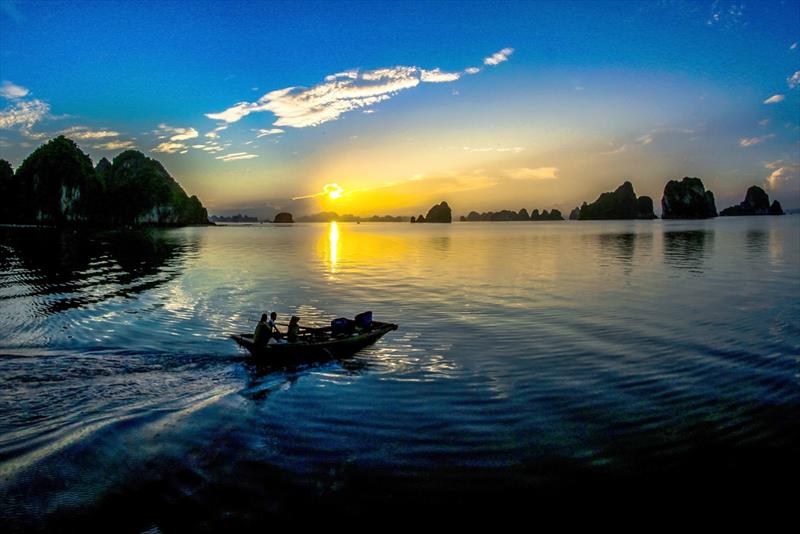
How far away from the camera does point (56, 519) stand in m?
8.66

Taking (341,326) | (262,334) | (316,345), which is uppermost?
(262,334)

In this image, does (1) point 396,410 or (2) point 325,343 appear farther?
(2) point 325,343

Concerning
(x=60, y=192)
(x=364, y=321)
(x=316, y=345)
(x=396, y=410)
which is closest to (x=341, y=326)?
(x=364, y=321)

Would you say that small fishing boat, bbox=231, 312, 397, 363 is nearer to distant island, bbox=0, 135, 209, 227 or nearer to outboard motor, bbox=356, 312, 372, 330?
outboard motor, bbox=356, 312, 372, 330

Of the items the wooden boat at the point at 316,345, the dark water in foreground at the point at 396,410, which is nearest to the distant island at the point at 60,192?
the dark water in foreground at the point at 396,410

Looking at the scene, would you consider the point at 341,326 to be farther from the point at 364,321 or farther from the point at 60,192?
the point at 60,192

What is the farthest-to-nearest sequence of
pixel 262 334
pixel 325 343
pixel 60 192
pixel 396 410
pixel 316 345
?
pixel 60 192 < pixel 325 343 < pixel 316 345 < pixel 262 334 < pixel 396 410

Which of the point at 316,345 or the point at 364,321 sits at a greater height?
the point at 364,321

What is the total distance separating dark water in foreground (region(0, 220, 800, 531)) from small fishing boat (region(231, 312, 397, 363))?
0.67 metres

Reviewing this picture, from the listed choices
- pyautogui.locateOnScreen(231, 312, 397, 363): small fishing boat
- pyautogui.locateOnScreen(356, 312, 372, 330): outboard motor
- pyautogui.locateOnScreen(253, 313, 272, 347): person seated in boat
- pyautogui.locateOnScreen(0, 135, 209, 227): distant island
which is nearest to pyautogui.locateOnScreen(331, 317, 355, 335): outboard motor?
pyautogui.locateOnScreen(231, 312, 397, 363): small fishing boat

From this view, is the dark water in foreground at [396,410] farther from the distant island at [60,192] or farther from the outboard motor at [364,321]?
the distant island at [60,192]

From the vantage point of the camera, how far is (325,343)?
1842 cm

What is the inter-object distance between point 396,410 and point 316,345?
18.8 feet

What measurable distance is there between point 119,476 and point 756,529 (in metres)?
12.5
